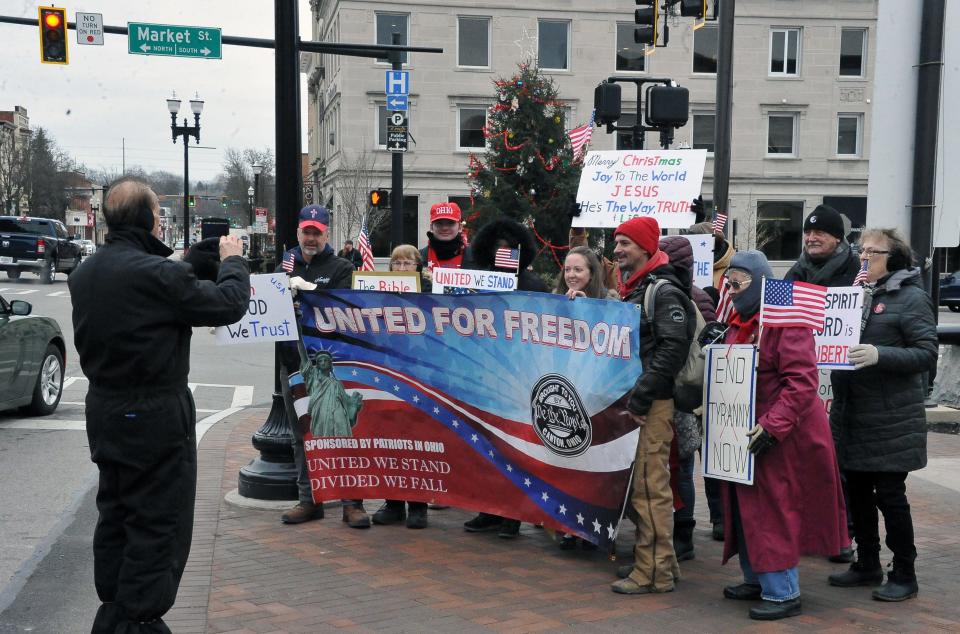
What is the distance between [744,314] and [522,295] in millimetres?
1323

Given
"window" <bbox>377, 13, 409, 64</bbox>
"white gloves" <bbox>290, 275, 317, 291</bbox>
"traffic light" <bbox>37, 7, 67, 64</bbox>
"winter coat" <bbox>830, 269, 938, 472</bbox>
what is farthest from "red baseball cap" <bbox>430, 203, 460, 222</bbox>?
"window" <bbox>377, 13, 409, 64</bbox>

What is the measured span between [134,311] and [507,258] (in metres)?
3.43

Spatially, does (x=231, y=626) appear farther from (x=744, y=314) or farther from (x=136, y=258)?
(x=744, y=314)

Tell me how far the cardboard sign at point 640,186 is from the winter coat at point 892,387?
12.1ft

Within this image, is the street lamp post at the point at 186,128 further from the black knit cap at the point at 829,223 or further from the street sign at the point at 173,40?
the black knit cap at the point at 829,223

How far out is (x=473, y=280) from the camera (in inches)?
269

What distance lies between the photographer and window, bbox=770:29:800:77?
1783 inches

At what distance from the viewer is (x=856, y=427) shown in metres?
5.23

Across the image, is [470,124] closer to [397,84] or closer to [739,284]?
[397,84]

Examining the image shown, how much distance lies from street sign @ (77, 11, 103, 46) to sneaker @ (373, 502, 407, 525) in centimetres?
1329

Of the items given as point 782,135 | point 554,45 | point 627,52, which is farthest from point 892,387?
point 782,135

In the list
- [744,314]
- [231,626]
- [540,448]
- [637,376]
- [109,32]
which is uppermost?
[109,32]

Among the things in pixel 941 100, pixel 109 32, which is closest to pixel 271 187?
pixel 109 32

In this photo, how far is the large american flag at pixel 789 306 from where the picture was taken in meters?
4.81
